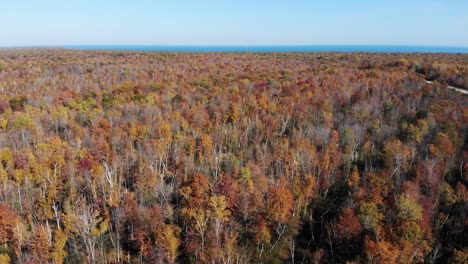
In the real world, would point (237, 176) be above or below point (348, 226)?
above

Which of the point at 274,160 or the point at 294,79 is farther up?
the point at 294,79

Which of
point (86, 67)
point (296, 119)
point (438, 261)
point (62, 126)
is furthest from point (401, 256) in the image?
point (86, 67)

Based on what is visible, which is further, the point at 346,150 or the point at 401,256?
the point at 346,150

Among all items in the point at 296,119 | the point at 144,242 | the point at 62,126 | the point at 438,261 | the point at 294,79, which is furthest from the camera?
the point at 294,79

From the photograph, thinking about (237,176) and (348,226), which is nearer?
(348,226)

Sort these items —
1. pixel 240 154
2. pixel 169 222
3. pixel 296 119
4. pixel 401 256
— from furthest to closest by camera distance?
1. pixel 296 119
2. pixel 240 154
3. pixel 169 222
4. pixel 401 256

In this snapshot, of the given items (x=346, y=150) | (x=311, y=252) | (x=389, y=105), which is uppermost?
(x=389, y=105)

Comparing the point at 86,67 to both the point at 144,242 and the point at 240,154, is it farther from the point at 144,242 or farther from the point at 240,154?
the point at 144,242
